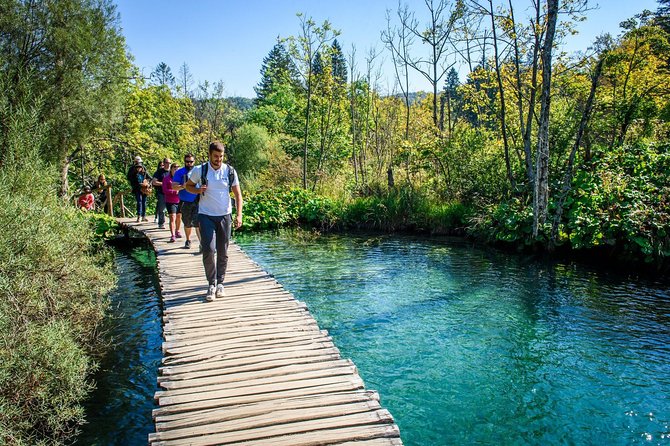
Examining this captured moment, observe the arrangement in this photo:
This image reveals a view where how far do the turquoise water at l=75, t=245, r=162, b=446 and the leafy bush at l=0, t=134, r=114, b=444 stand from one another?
213 millimetres

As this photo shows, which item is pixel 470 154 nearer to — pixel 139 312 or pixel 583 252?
pixel 583 252

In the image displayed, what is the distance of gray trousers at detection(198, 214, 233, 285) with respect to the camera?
5.83 metres

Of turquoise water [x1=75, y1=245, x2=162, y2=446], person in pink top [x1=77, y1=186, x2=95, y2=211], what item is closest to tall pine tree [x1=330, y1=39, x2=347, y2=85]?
person in pink top [x1=77, y1=186, x2=95, y2=211]

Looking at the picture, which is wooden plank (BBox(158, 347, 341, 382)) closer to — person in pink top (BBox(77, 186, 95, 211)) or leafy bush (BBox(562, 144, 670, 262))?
leafy bush (BBox(562, 144, 670, 262))

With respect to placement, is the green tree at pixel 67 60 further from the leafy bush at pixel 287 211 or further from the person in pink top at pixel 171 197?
the leafy bush at pixel 287 211

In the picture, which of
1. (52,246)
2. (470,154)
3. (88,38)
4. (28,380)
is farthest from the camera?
(470,154)

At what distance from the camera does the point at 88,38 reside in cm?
1317

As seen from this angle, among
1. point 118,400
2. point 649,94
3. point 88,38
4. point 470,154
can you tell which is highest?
point 88,38

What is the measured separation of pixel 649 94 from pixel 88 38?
51.9 ft

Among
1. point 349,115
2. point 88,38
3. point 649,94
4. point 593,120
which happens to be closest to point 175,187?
point 88,38

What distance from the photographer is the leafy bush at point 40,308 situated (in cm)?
395

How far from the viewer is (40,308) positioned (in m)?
4.77

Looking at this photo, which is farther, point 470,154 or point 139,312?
point 470,154

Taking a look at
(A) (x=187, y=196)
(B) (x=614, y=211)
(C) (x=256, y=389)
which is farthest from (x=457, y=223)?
(C) (x=256, y=389)
